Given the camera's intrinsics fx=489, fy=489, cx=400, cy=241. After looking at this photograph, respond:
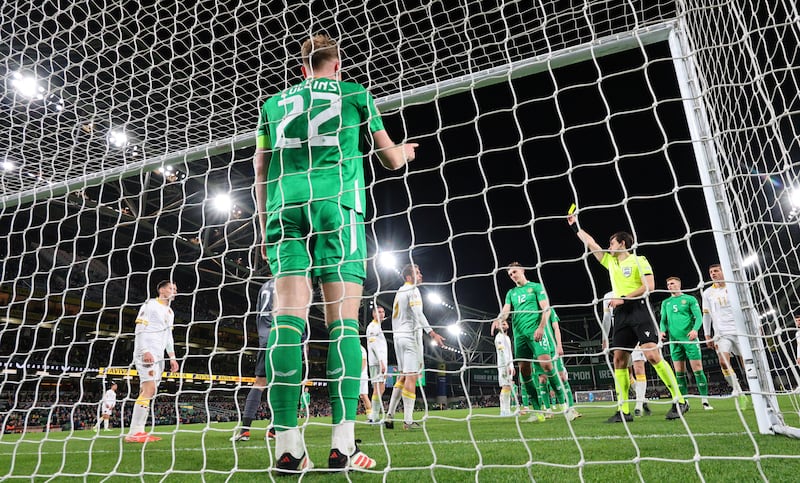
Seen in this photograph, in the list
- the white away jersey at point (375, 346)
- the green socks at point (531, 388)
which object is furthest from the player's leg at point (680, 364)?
the white away jersey at point (375, 346)

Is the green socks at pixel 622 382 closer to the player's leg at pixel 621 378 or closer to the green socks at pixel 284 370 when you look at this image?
the player's leg at pixel 621 378

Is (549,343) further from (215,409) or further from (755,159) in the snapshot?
(215,409)

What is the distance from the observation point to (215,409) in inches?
847

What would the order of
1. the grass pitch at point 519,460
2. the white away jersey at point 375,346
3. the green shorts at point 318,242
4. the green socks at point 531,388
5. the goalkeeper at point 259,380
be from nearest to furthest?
the grass pitch at point 519,460, the green shorts at point 318,242, the goalkeeper at point 259,380, the green socks at point 531,388, the white away jersey at point 375,346

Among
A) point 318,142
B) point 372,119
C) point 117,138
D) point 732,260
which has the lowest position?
point 732,260

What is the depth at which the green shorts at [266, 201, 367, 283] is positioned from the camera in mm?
2133

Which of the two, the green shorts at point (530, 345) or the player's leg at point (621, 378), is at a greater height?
the green shorts at point (530, 345)

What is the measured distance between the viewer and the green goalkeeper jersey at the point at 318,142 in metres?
2.25

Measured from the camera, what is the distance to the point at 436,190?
64.3 ft

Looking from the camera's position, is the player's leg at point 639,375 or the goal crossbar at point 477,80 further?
the player's leg at point 639,375

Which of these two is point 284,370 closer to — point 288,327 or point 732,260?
point 288,327

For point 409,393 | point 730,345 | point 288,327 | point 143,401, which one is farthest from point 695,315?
point 143,401

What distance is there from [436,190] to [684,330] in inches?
540

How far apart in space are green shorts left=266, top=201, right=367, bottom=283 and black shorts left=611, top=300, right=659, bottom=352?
341 cm
